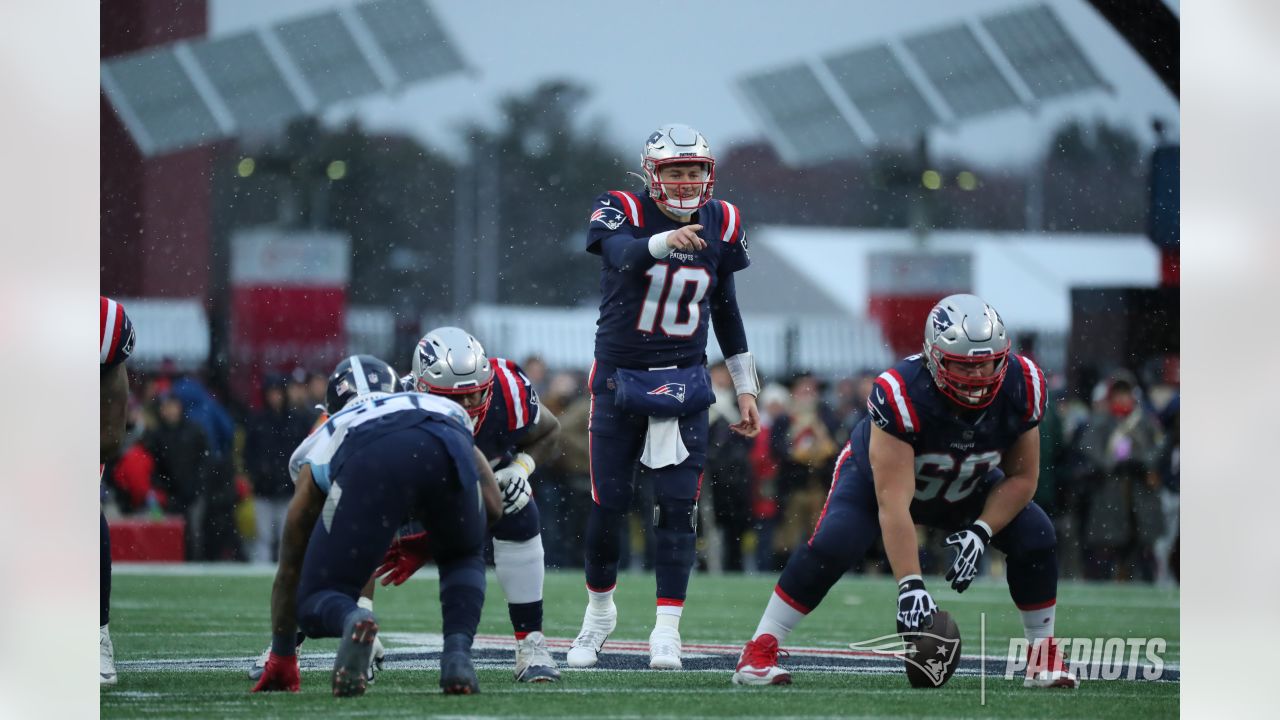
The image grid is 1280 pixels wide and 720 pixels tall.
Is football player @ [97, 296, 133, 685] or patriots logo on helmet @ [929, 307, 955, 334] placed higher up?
patriots logo on helmet @ [929, 307, 955, 334]

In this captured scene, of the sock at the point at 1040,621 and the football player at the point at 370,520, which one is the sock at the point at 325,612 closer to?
the football player at the point at 370,520

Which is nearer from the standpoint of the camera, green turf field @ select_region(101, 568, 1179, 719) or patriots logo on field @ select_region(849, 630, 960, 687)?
green turf field @ select_region(101, 568, 1179, 719)

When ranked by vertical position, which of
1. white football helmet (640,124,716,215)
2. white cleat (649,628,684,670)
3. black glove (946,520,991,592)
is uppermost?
white football helmet (640,124,716,215)

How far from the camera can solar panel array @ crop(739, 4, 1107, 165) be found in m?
26.7

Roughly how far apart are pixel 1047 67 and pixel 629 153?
17149 millimetres

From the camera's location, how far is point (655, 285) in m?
5.79

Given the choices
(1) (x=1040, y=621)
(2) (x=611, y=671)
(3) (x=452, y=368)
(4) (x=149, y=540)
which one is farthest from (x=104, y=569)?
(4) (x=149, y=540)

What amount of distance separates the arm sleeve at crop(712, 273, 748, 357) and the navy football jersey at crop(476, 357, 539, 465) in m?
0.87

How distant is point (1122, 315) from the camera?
43.3 ft

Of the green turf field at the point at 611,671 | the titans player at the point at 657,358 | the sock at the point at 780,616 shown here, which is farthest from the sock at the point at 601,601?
the sock at the point at 780,616

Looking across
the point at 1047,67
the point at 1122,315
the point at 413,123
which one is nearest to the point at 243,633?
the point at 1122,315

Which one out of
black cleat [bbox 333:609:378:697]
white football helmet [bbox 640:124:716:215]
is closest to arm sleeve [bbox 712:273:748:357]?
white football helmet [bbox 640:124:716:215]

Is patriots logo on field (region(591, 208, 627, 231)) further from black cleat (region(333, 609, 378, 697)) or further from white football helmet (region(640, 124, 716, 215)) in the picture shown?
black cleat (region(333, 609, 378, 697))
